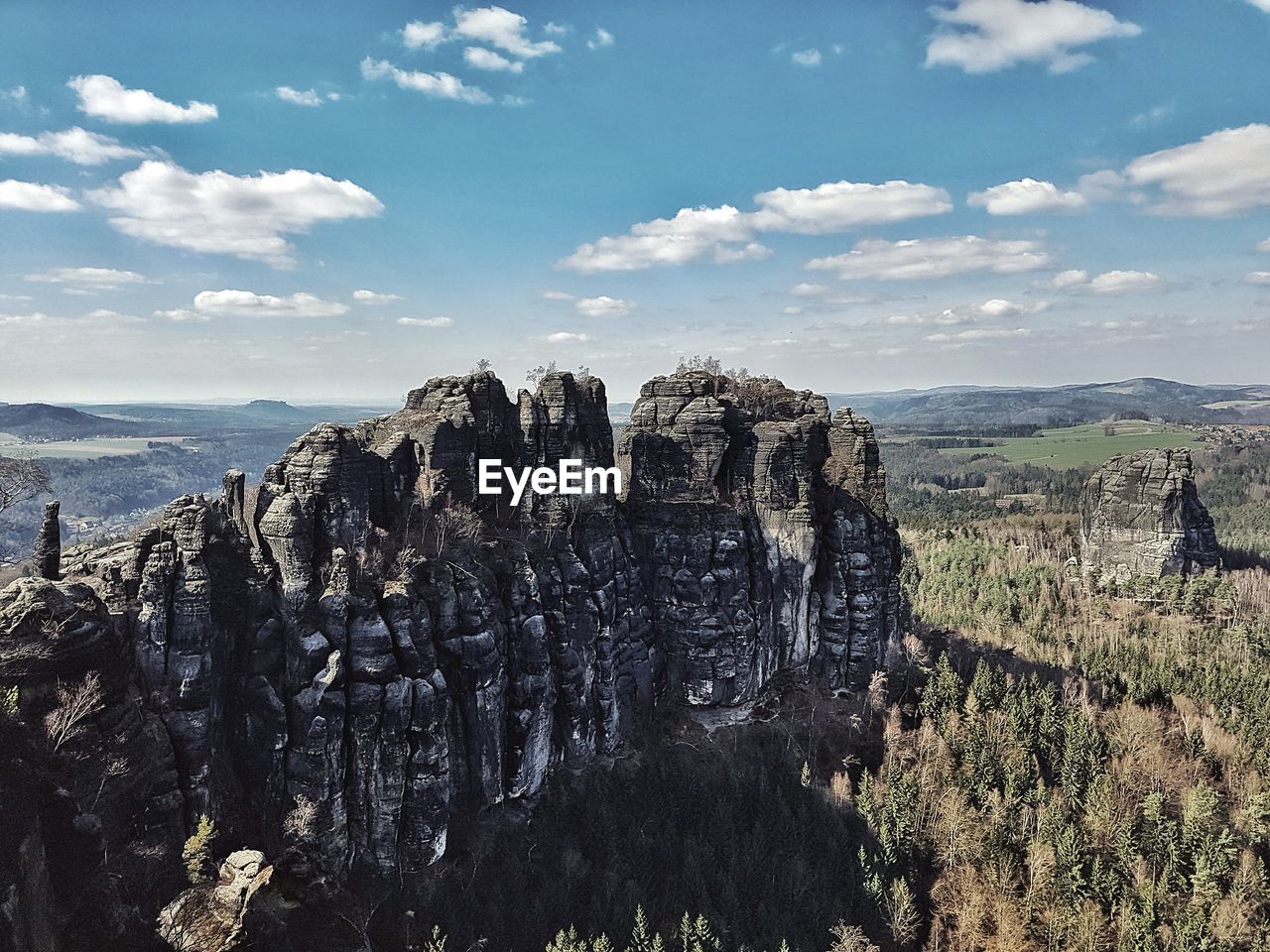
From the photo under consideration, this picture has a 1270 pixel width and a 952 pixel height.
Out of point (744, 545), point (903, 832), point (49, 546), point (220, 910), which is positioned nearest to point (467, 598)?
point (220, 910)

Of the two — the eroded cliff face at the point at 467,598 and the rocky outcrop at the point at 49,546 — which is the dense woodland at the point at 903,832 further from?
the rocky outcrop at the point at 49,546

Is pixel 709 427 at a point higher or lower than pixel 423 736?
higher

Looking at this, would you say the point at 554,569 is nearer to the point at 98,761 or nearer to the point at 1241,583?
Result: the point at 98,761

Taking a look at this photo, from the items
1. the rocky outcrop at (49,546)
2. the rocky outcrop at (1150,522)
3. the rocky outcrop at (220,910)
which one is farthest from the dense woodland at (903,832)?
the rocky outcrop at (1150,522)

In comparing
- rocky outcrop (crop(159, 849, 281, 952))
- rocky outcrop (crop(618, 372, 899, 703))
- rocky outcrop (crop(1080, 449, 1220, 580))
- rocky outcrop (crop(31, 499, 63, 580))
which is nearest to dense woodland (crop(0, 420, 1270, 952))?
rocky outcrop (crop(159, 849, 281, 952))

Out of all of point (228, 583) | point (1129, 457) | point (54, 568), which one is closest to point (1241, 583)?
point (1129, 457)

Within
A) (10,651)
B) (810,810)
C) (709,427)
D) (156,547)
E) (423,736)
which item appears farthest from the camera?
(709,427)

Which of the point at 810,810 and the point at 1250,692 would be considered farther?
the point at 1250,692

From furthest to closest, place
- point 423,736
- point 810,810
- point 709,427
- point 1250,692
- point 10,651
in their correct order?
point 1250,692 → point 709,427 → point 810,810 → point 423,736 → point 10,651
